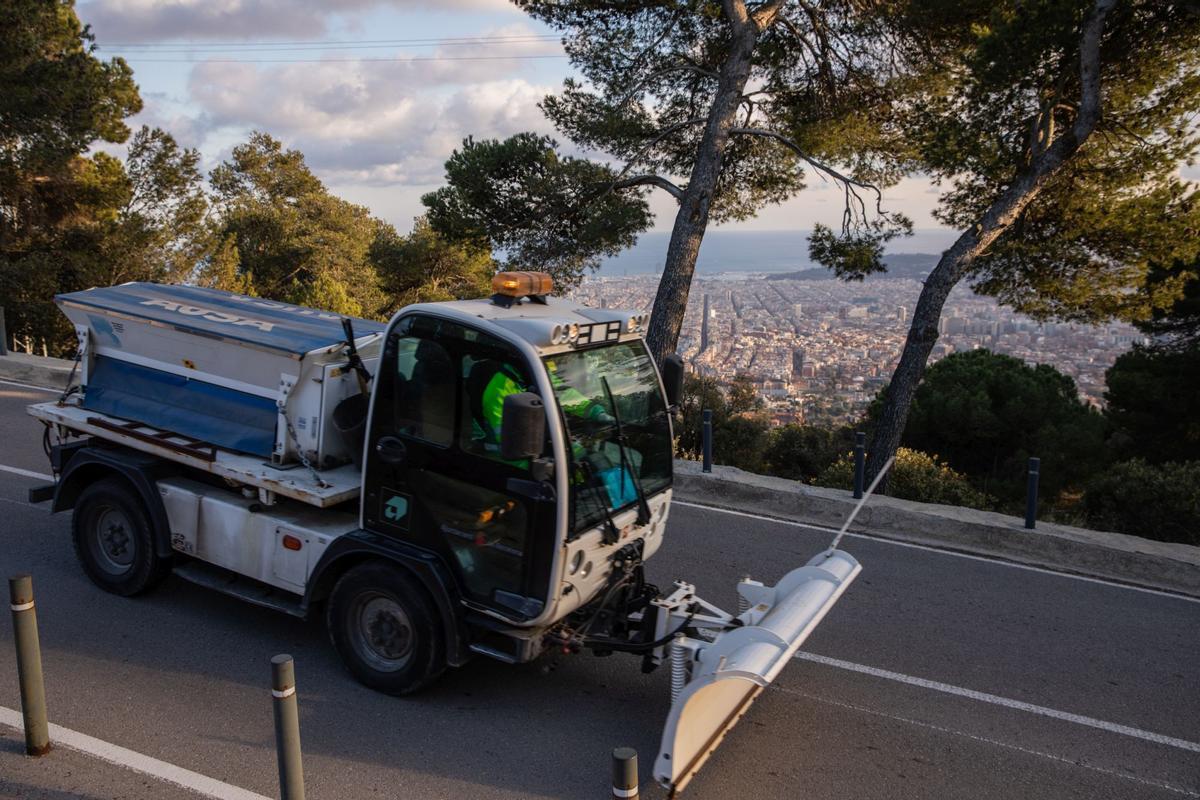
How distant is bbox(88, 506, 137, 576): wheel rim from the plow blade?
4.24 meters

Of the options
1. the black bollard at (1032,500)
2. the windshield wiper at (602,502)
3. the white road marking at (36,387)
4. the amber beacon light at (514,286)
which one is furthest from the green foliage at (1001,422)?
the white road marking at (36,387)

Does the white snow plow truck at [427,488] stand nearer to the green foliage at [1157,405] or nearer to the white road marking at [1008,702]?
the white road marking at [1008,702]

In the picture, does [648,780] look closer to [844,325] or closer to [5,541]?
[5,541]

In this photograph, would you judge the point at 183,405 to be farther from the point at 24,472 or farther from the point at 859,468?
the point at 859,468

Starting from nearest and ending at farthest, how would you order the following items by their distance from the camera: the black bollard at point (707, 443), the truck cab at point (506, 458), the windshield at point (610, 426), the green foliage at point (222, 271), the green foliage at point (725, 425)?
the truck cab at point (506, 458)
the windshield at point (610, 426)
the black bollard at point (707, 443)
the green foliage at point (725, 425)
the green foliage at point (222, 271)

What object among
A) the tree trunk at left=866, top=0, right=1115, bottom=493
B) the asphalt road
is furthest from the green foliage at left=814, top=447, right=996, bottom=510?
the asphalt road

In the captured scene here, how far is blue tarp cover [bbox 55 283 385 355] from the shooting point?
235 inches

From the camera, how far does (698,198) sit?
15359mm

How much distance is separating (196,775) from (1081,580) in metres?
7.32

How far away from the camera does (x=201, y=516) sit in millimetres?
6066

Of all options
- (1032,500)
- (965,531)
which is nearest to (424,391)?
(965,531)

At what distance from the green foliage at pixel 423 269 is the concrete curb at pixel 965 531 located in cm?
2092

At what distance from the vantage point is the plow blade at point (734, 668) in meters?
4.28

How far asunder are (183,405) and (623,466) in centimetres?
329
